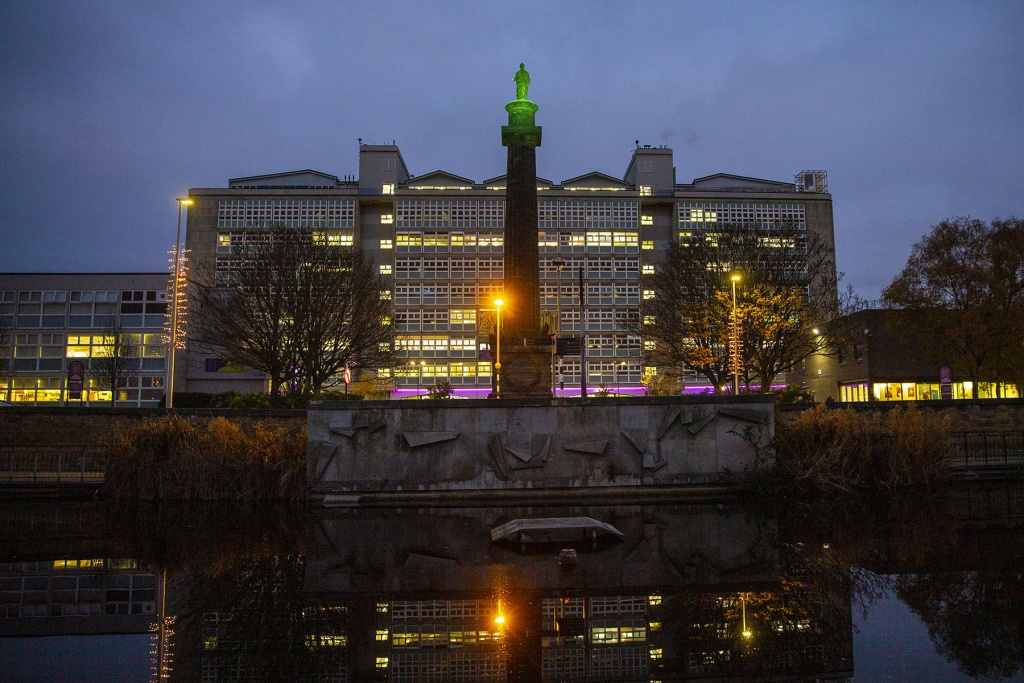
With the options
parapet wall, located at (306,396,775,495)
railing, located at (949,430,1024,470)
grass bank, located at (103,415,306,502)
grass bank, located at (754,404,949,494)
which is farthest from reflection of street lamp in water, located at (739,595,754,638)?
railing, located at (949,430,1024,470)

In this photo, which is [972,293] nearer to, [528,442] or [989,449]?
[989,449]

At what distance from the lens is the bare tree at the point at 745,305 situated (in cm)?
4062

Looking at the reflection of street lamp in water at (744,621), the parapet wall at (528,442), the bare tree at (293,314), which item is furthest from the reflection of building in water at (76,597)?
the bare tree at (293,314)

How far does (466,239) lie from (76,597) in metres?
66.7

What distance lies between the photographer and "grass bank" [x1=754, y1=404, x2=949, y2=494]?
70.3 feet

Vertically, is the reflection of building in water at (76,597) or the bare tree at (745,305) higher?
the bare tree at (745,305)

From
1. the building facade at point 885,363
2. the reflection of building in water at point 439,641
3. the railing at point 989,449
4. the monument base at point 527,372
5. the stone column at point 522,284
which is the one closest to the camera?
the reflection of building in water at point 439,641

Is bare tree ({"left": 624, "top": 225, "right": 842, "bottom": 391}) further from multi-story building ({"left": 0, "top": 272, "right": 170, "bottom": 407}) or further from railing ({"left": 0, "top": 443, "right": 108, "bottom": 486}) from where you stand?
multi-story building ({"left": 0, "top": 272, "right": 170, "bottom": 407})

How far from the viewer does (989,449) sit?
28.6 m

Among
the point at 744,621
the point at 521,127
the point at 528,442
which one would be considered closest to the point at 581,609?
the point at 744,621

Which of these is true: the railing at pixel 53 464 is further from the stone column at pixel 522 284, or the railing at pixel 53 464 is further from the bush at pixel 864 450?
the bush at pixel 864 450

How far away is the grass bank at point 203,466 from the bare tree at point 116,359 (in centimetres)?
3847

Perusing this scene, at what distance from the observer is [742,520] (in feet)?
55.7

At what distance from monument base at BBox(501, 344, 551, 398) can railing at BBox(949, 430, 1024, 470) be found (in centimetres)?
1482
